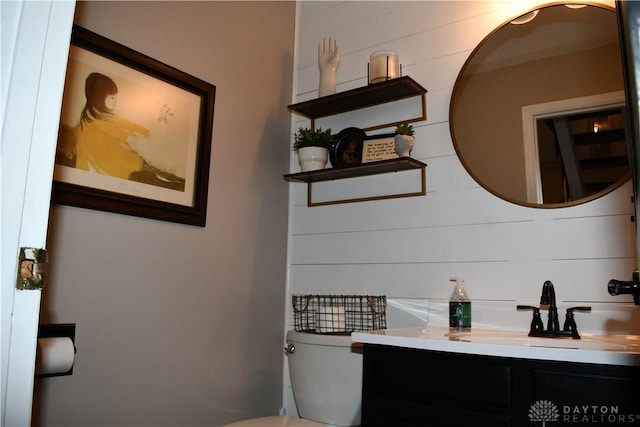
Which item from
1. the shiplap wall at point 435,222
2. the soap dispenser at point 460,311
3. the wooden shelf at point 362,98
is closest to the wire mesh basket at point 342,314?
the shiplap wall at point 435,222

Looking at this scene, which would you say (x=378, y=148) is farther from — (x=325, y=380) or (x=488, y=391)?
(x=488, y=391)

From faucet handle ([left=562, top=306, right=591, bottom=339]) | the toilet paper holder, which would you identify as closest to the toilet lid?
the toilet paper holder

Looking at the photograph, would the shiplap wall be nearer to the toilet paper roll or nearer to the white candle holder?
the white candle holder

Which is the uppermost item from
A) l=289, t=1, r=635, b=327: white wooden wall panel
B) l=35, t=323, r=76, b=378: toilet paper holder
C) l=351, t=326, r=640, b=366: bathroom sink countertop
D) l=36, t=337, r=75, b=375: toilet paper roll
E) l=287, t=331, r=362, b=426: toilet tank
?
l=289, t=1, r=635, b=327: white wooden wall panel

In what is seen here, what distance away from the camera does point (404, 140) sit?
2.05 metres

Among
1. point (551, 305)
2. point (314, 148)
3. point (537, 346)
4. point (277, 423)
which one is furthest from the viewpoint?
point (314, 148)

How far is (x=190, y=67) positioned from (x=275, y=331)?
1.22 metres

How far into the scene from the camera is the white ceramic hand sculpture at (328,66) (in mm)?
2324

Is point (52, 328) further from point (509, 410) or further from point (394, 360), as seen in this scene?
point (509, 410)

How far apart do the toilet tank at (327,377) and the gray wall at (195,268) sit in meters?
0.30

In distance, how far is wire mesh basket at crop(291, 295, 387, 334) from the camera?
205 centimetres

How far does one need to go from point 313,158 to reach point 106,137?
0.91 meters

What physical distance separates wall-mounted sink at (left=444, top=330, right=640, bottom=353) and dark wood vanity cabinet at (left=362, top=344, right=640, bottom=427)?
82mm

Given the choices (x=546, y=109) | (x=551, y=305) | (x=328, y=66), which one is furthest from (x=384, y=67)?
(x=551, y=305)
